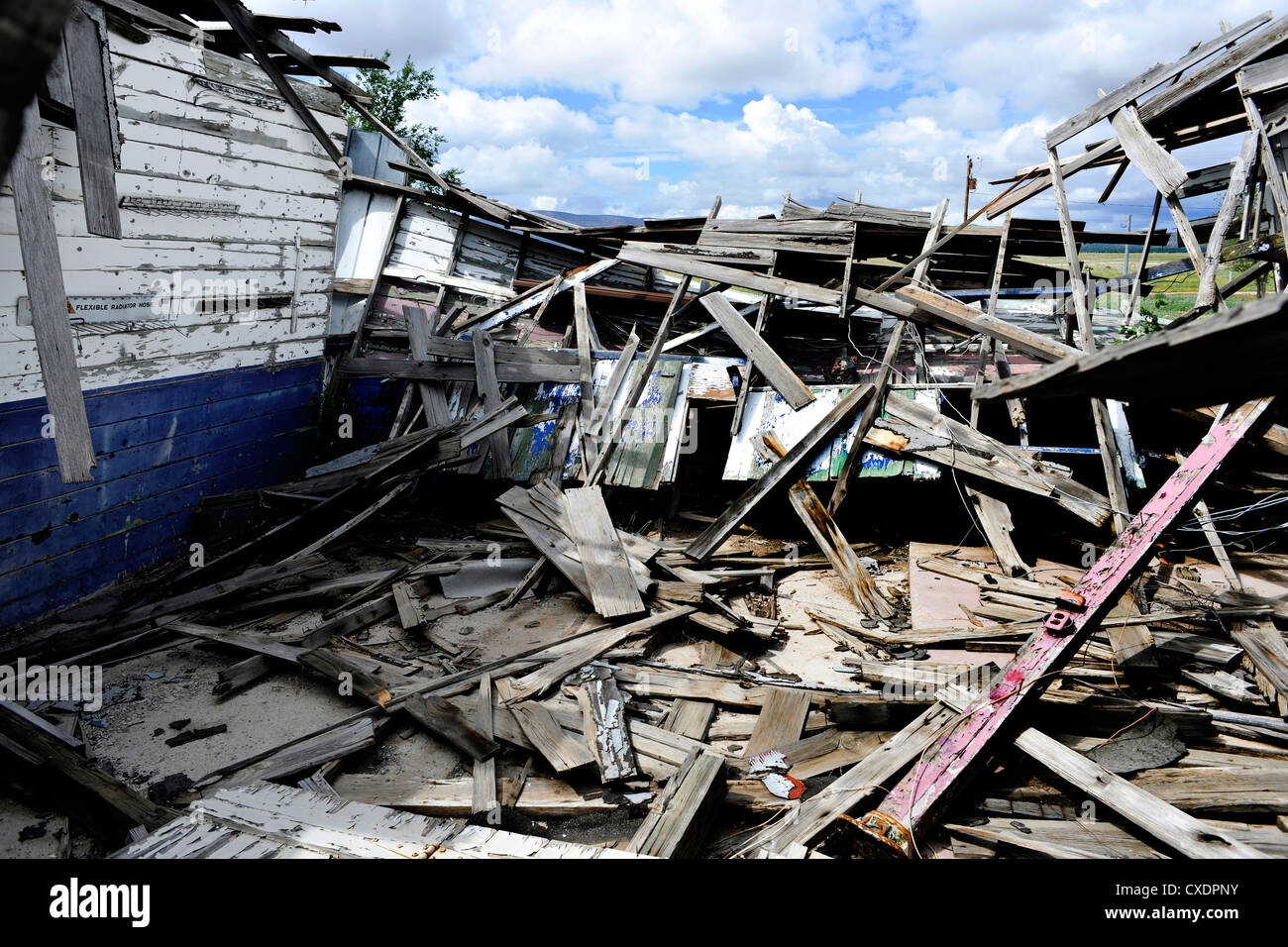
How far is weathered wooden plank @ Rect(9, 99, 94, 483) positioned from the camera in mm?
4699

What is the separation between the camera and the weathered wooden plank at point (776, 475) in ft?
25.5

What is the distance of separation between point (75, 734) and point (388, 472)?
3633 mm

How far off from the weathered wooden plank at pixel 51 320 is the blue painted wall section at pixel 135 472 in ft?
5.37

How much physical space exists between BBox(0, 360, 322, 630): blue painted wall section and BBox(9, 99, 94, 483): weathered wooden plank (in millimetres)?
1638

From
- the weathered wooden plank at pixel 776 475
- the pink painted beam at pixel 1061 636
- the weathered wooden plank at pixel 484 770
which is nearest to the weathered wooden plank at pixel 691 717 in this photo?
the weathered wooden plank at pixel 484 770

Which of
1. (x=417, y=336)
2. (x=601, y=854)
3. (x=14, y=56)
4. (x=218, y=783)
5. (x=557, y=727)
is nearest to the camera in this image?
(x=14, y=56)

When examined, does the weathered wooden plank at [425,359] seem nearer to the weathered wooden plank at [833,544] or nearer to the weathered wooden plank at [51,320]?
the weathered wooden plank at [833,544]

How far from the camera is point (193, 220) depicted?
733cm

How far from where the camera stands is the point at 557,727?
4793 mm

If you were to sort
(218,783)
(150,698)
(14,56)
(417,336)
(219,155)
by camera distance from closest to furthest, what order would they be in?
(14,56) → (218,783) → (150,698) → (219,155) → (417,336)

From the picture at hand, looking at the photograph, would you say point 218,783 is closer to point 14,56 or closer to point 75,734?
point 75,734

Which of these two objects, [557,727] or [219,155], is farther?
[219,155]

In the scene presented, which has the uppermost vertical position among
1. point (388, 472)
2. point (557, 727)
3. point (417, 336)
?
point (417, 336)
